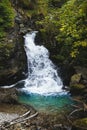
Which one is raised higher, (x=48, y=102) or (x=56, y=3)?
(x=56, y=3)

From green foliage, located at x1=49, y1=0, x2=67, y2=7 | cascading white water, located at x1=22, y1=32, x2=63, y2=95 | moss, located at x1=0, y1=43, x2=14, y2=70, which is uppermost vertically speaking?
green foliage, located at x1=49, y1=0, x2=67, y2=7

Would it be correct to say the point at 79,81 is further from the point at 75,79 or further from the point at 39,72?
the point at 39,72

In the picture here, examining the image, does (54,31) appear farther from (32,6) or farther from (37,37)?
(32,6)

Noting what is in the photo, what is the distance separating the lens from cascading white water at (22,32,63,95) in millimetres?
28812

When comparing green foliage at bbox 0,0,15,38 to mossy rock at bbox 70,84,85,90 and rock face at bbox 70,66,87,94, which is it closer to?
rock face at bbox 70,66,87,94

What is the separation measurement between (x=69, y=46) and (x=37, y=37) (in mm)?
4137

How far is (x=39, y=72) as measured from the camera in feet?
102

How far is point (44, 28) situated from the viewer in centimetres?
3406

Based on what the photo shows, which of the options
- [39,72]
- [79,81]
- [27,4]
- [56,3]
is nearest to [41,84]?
[39,72]

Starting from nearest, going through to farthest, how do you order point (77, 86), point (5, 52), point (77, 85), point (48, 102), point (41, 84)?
point (48, 102) → point (77, 86) → point (77, 85) → point (5, 52) → point (41, 84)

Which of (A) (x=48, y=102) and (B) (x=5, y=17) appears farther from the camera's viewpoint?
(B) (x=5, y=17)

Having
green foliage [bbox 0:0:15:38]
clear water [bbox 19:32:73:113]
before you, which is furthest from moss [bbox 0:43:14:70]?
clear water [bbox 19:32:73:113]

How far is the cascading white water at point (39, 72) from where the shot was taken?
2881 cm

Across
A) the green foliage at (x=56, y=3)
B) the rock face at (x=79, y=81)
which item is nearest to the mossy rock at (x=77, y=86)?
the rock face at (x=79, y=81)
